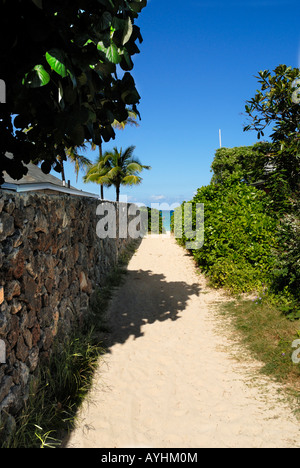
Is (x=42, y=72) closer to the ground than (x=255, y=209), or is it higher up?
higher up

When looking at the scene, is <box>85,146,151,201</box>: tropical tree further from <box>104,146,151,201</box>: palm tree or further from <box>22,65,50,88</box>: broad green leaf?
<box>22,65,50,88</box>: broad green leaf

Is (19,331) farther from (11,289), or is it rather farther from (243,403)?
(243,403)

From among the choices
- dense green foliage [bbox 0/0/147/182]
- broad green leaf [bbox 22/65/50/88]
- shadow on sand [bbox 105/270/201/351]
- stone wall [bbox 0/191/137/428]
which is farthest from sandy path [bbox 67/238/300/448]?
broad green leaf [bbox 22/65/50/88]

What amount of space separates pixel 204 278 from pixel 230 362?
4.97 meters

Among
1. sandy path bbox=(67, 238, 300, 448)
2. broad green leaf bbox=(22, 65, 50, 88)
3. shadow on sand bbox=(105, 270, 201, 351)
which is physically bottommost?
sandy path bbox=(67, 238, 300, 448)

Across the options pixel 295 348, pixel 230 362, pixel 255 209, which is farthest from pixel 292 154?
pixel 230 362

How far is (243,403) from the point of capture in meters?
3.84

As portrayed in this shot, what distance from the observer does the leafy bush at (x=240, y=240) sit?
7.48 metres

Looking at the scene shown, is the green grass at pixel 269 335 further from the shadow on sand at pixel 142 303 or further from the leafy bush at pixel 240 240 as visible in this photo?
the shadow on sand at pixel 142 303

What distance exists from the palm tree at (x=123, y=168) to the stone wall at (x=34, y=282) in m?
18.3

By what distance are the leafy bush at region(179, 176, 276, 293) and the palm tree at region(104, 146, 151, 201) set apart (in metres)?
15.2

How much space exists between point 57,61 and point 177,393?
13.2ft

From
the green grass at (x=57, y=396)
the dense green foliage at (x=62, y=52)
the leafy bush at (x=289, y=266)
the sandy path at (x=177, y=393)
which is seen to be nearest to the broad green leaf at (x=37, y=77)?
the dense green foliage at (x=62, y=52)

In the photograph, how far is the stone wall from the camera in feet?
10.2
